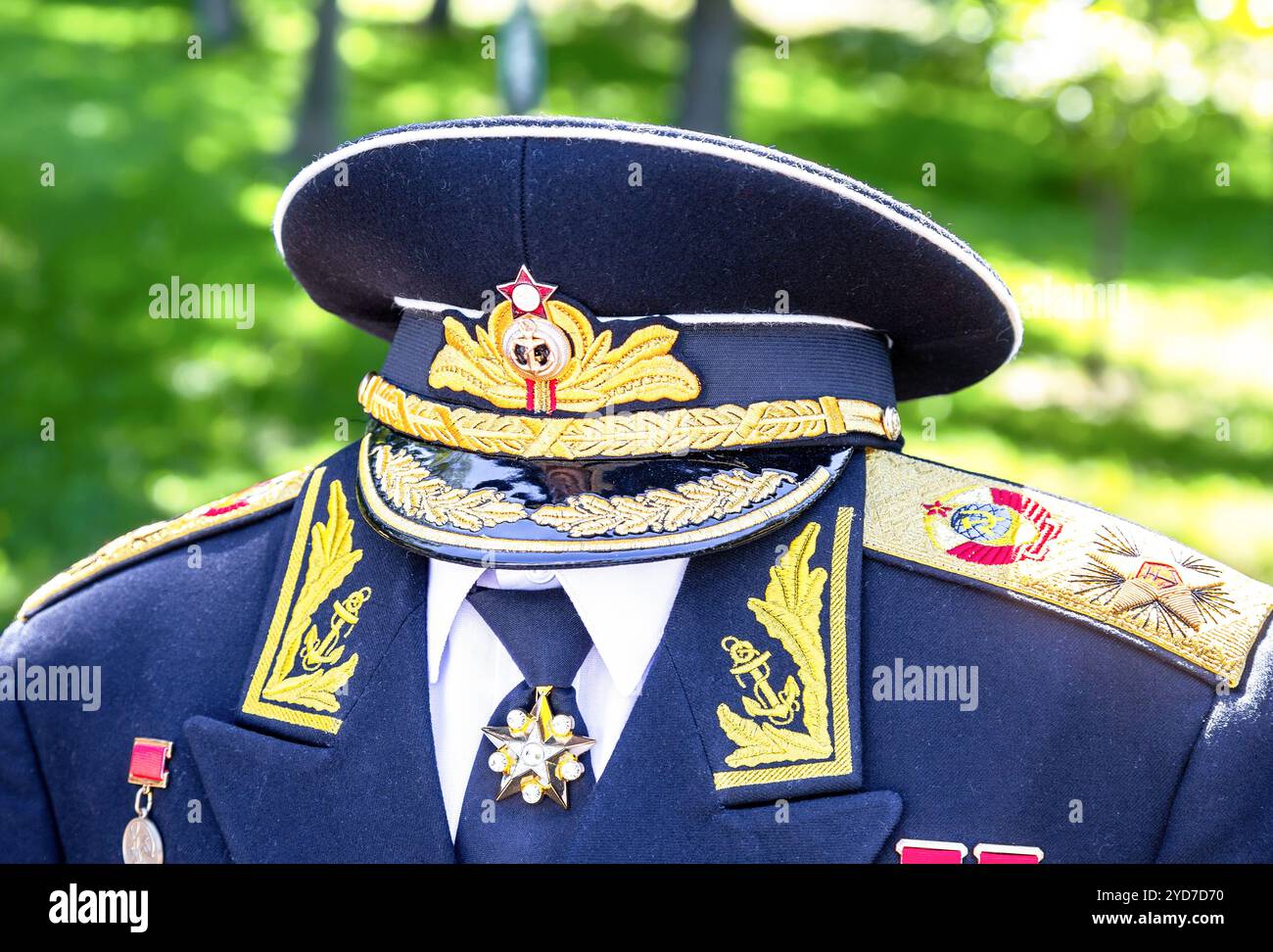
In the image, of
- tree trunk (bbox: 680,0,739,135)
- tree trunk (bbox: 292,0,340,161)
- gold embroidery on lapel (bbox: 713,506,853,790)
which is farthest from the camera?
tree trunk (bbox: 680,0,739,135)

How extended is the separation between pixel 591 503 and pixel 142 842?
0.80m

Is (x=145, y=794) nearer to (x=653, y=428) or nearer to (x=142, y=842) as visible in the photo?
(x=142, y=842)

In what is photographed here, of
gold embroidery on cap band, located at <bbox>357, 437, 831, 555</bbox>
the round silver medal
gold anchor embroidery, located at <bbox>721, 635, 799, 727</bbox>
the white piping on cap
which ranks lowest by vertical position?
the round silver medal

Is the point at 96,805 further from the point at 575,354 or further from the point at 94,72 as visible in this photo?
the point at 94,72

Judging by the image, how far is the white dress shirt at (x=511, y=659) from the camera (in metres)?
2.01

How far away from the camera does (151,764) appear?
2.18 metres

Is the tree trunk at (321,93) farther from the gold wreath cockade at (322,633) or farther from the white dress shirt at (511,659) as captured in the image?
the white dress shirt at (511,659)

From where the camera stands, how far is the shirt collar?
2.00m

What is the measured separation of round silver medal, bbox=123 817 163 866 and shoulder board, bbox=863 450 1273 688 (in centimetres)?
105

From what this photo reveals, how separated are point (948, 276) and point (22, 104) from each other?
1240cm

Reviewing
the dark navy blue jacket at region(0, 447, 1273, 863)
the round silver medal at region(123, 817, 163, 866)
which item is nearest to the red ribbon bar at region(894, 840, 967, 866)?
the dark navy blue jacket at region(0, 447, 1273, 863)

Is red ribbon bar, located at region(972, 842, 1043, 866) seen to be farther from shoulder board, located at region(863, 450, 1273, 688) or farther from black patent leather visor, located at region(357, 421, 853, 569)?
black patent leather visor, located at region(357, 421, 853, 569)

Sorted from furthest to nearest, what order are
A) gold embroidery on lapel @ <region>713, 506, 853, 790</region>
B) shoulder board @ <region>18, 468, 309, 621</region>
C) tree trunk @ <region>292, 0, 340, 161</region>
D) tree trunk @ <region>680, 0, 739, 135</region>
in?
tree trunk @ <region>680, 0, 739, 135</region> < tree trunk @ <region>292, 0, 340, 161</region> < shoulder board @ <region>18, 468, 309, 621</region> < gold embroidery on lapel @ <region>713, 506, 853, 790</region>

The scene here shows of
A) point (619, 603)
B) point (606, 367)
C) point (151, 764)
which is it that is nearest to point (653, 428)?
point (606, 367)
